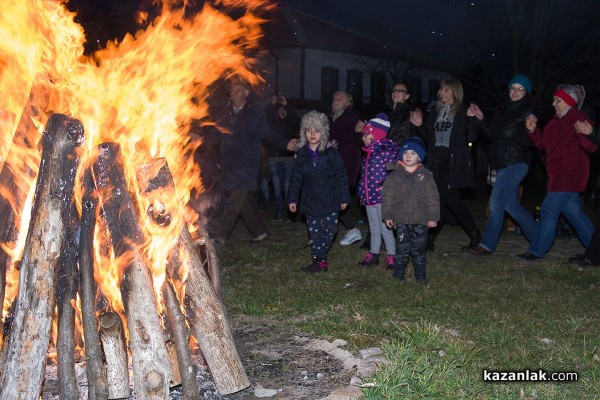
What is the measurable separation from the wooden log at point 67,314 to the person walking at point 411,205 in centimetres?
444

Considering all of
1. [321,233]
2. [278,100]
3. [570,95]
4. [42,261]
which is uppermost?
[278,100]

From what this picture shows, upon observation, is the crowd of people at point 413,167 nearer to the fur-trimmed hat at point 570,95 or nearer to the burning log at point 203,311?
the fur-trimmed hat at point 570,95

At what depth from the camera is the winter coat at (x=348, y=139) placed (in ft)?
35.7

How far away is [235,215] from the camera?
1073cm

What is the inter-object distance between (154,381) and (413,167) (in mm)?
4724

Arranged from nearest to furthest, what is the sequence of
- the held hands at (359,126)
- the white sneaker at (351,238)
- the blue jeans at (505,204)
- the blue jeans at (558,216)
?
the blue jeans at (558,216), the blue jeans at (505,204), the held hands at (359,126), the white sneaker at (351,238)

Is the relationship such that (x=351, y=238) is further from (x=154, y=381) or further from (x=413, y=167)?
(x=154, y=381)

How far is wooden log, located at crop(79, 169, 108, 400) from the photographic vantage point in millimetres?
4430

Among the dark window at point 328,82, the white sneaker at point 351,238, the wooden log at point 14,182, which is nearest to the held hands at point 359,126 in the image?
the white sneaker at point 351,238

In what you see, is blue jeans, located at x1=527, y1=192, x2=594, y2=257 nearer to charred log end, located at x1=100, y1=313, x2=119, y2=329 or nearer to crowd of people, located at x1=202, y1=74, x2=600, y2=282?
crowd of people, located at x1=202, y1=74, x2=600, y2=282

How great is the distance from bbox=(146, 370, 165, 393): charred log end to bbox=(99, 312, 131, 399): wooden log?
18 centimetres

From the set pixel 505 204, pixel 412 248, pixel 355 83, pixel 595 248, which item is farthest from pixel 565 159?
pixel 355 83

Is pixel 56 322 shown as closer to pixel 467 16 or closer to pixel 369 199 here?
pixel 369 199

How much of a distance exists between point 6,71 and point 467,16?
26.3 metres
